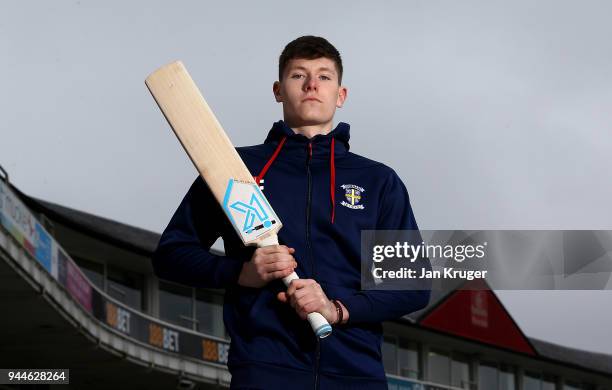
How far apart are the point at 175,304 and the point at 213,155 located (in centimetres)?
3094

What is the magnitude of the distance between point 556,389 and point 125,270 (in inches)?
952

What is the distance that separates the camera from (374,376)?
3.69m

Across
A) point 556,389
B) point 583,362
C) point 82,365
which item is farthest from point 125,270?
point 583,362

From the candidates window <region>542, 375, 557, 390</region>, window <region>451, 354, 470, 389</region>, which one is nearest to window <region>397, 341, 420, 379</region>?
window <region>451, 354, 470, 389</region>

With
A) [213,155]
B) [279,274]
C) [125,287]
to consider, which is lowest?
[279,274]

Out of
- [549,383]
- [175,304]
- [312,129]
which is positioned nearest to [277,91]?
[312,129]

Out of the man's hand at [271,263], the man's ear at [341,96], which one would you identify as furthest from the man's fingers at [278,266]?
the man's ear at [341,96]

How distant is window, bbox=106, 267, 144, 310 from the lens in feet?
108

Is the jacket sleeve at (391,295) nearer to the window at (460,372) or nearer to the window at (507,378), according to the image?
the window at (460,372)

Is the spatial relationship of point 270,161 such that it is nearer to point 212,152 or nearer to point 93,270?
point 212,152

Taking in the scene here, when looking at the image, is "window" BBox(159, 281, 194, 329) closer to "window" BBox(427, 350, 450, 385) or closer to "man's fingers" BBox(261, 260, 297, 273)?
"window" BBox(427, 350, 450, 385)

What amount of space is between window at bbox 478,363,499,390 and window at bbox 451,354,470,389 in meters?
0.54

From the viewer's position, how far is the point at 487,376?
1876 inches

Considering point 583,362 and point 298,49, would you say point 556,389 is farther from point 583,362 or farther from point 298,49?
point 298,49
